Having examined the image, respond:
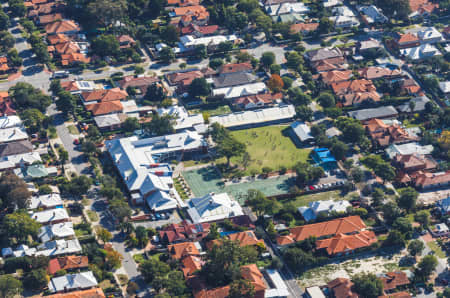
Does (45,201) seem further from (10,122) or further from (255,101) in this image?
(255,101)

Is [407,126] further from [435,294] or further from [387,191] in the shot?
[435,294]

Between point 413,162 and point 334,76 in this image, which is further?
point 334,76

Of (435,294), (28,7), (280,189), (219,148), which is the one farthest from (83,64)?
(435,294)

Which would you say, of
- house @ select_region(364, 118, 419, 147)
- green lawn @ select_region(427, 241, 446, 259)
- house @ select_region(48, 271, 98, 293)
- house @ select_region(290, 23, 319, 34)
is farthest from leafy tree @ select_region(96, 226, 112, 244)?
house @ select_region(290, 23, 319, 34)

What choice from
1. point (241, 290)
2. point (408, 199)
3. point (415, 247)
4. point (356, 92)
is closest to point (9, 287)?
point (241, 290)

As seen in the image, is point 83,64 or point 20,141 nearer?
point 20,141
